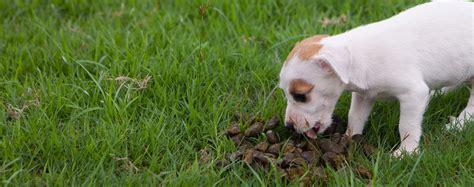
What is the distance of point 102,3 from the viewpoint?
670 cm

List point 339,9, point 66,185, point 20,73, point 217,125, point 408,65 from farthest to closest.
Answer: point 339,9, point 20,73, point 217,125, point 408,65, point 66,185

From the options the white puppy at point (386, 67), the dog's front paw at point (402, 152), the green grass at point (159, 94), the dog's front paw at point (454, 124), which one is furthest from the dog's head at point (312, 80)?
the dog's front paw at point (454, 124)

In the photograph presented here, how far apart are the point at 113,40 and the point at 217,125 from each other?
1.44 meters

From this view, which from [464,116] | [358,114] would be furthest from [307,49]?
[464,116]

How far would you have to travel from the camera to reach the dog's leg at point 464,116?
15.0ft

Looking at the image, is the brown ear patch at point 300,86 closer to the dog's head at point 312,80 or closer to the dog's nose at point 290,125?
the dog's head at point 312,80

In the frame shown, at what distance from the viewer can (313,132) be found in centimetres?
443

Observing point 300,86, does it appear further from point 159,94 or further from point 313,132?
point 159,94

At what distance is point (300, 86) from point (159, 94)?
1214 millimetres

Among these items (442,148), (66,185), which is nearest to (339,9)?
(442,148)

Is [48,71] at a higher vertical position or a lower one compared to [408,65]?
lower

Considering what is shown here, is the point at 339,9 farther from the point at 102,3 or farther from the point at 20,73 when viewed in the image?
the point at 20,73

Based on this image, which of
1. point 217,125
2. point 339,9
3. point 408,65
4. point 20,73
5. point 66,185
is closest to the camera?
point 66,185

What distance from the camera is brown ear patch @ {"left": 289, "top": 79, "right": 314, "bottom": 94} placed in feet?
13.6
